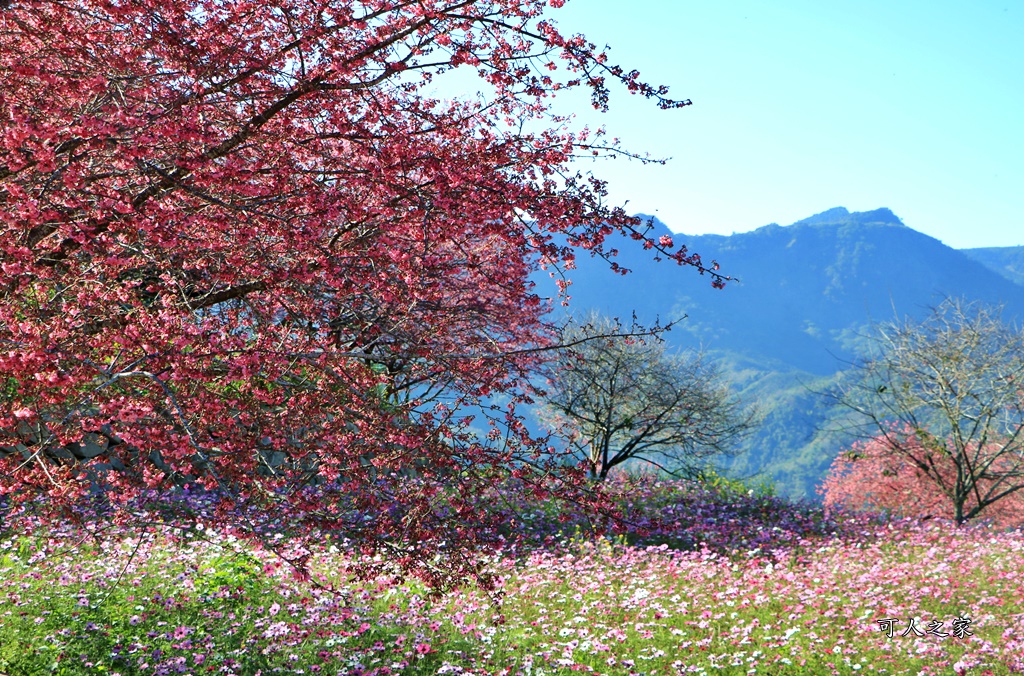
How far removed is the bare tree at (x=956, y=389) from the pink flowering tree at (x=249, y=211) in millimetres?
11350

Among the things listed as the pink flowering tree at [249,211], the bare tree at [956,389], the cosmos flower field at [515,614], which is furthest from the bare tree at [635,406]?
the pink flowering tree at [249,211]

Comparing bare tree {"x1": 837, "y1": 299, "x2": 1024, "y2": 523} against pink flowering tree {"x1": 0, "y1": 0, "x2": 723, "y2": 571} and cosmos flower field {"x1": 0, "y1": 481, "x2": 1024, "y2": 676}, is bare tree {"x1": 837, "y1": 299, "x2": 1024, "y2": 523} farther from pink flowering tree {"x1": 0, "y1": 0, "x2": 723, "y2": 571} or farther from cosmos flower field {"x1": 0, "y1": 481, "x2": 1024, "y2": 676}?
pink flowering tree {"x1": 0, "y1": 0, "x2": 723, "y2": 571}

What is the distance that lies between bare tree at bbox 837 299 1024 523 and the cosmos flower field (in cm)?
476

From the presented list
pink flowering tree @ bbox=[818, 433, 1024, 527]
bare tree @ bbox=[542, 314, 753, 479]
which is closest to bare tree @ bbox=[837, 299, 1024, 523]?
pink flowering tree @ bbox=[818, 433, 1024, 527]

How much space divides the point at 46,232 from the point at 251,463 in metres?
2.27

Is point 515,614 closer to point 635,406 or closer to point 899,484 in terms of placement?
point 635,406

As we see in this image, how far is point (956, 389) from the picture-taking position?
14875mm

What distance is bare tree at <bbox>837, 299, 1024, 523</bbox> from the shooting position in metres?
14.6

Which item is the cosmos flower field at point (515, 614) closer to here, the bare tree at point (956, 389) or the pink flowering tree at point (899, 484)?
the bare tree at point (956, 389)

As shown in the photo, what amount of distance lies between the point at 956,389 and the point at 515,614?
35.8ft

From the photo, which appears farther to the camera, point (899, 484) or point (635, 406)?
point (899, 484)

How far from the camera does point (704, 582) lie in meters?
9.18

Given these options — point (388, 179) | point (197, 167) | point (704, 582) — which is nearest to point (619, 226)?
point (388, 179)

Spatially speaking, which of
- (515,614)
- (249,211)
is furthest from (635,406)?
(249,211)
